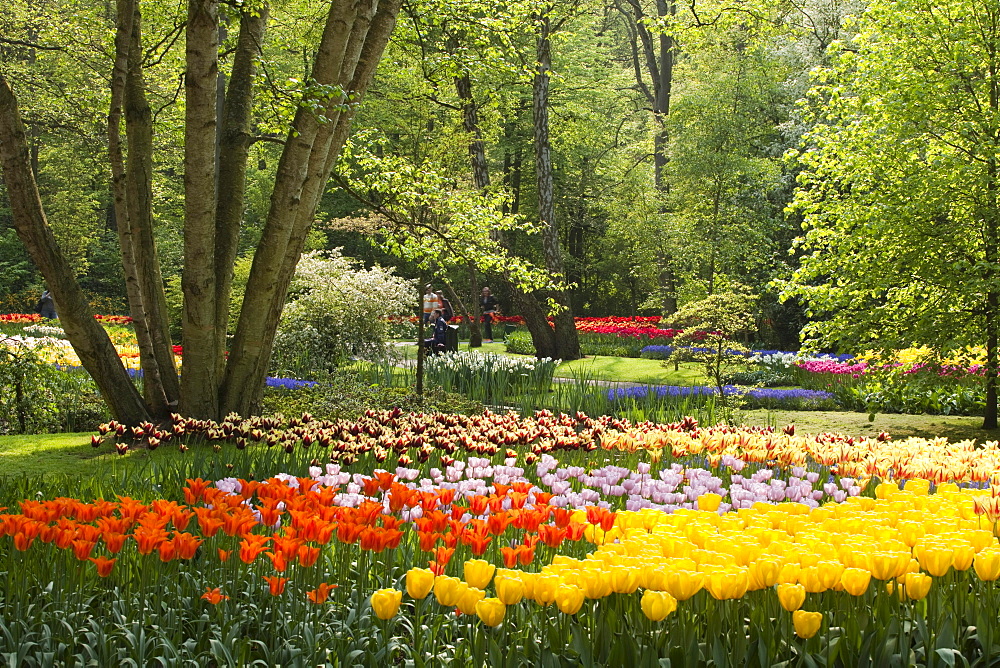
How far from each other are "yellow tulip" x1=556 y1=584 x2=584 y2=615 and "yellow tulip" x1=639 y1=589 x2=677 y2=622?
6.5 inches

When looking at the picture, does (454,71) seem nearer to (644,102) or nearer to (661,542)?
(661,542)

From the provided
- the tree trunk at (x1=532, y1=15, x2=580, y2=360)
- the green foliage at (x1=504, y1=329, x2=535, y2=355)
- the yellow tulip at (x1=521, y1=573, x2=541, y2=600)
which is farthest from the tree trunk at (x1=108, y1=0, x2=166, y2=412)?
the green foliage at (x1=504, y1=329, x2=535, y2=355)

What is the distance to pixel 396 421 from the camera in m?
6.41

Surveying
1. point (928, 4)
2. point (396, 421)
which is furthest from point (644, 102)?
point (396, 421)

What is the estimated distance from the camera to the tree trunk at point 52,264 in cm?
660

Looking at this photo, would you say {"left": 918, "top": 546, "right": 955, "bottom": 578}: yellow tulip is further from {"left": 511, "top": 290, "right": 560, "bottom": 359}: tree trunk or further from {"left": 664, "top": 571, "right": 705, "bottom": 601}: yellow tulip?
{"left": 511, "top": 290, "right": 560, "bottom": 359}: tree trunk

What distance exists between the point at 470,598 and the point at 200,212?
583 cm

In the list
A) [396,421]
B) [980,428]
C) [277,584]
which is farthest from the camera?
[980,428]

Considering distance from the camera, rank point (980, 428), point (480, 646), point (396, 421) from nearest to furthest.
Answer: point (480, 646) < point (396, 421) < point (980, 428)

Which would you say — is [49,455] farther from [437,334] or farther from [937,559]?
[437,334]

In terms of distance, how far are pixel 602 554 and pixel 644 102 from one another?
145 feet

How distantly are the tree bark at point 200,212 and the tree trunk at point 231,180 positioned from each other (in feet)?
0.81

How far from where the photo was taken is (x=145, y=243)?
770cm

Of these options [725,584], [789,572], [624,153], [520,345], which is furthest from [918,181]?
[624,153]
